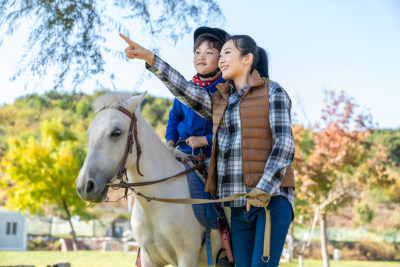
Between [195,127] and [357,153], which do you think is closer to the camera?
[195,127]

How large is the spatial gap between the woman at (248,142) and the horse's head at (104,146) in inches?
14.3

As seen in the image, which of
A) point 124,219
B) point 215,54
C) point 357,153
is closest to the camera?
point 215,54

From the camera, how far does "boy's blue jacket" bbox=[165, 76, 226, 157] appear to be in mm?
3715

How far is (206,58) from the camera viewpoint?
3.75 meters

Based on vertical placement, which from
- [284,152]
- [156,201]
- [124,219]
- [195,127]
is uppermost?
[195,127]

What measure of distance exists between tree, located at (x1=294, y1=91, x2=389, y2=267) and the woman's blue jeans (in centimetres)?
1150

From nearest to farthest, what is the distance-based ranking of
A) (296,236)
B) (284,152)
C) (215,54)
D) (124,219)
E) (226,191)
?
(284,152) < (226,191) < (215,54) < (296,236) < (124,219)

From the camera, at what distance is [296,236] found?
95.9ft

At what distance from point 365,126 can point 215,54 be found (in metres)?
12.5

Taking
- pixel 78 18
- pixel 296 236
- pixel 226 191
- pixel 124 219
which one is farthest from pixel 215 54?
pixel 124 219

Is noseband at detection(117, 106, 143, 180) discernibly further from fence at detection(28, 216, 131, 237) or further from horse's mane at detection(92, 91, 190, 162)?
fence at detection(28, 216, 131, 237)

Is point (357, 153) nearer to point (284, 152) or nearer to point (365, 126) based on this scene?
point (365, 126)

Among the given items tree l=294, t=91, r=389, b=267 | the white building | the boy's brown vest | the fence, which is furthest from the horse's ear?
the fence

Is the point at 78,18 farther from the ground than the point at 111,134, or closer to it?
farther from the ground
